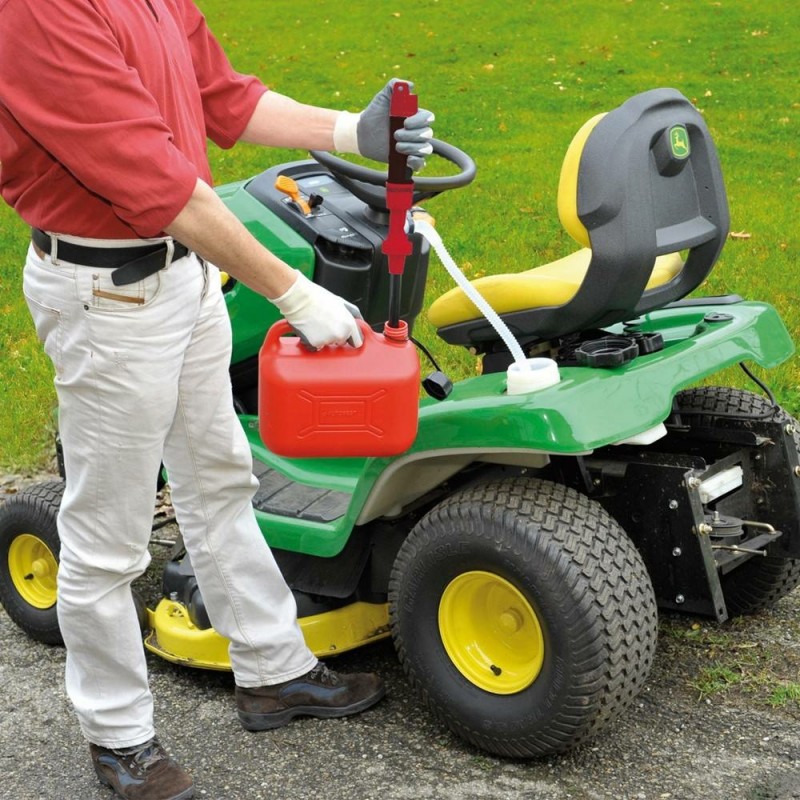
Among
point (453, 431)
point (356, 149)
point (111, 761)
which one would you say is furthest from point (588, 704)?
point (356, 149)

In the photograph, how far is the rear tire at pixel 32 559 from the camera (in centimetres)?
312

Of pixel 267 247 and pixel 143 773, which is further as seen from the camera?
pixel 267 247

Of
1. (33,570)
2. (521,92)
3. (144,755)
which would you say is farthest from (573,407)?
(521,92)

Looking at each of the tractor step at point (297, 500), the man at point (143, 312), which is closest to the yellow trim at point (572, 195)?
the man at point (143, 312)

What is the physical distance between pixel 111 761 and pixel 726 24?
40.2ft

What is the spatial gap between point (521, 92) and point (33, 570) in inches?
342

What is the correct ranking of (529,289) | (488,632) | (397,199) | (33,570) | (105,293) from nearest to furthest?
1. (105,293)
2. (397,199)
3. (488,632)
4. (529,289)
5. (33,570)

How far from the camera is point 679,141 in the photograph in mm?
2602

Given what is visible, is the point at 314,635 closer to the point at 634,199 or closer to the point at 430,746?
the point at 430,746

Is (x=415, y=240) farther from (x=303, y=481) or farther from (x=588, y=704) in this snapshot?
(x=588, y=704)

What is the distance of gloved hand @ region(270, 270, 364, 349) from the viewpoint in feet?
7.37

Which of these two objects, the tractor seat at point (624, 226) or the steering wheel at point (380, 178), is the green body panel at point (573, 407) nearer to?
the tractor seat at point (624, 226)

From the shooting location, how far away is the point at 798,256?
599cm

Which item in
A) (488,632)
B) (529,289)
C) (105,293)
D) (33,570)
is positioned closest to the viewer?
(105,293)
